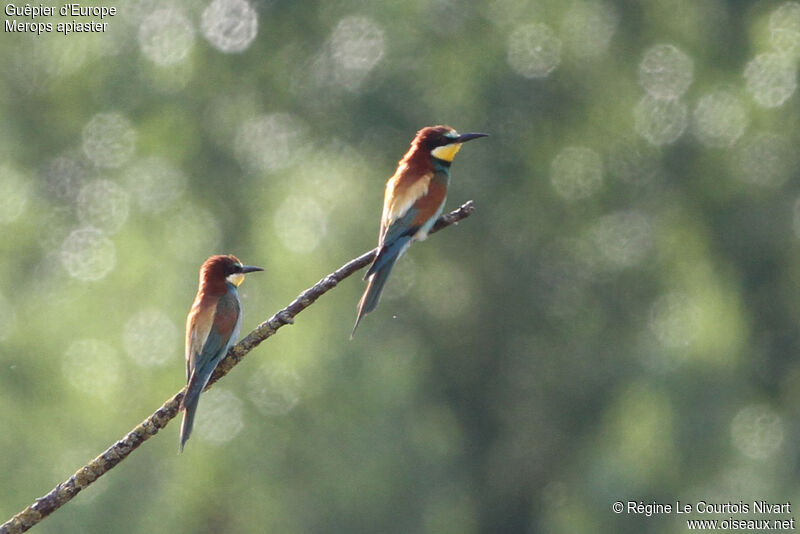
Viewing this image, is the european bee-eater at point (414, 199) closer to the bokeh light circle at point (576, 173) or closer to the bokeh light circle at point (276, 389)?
the bokeh light circle at point (276, 389)

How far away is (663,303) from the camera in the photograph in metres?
12.9

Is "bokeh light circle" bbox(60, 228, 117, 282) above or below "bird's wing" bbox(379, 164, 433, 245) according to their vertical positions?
below

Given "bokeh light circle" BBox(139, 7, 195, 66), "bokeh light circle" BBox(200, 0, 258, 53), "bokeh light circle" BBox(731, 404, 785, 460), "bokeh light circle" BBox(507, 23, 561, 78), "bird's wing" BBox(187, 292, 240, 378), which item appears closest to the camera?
"bird's wing" BBox(187, 292, 240, 378)

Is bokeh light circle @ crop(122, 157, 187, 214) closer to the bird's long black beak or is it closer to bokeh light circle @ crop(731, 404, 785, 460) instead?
bokeh light circle @ crop(731, 404, 785, 460)

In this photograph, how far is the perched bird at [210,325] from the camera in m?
2.98

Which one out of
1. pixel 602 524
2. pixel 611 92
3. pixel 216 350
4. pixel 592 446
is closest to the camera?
pixel 216 350

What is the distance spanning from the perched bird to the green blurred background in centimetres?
543

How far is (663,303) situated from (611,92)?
109 inches

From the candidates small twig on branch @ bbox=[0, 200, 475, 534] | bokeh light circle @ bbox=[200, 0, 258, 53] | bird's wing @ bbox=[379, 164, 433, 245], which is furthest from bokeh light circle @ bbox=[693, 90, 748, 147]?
small twig on branch @ bbox=[0, 200, 475, 534]

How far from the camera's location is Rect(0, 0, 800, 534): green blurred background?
956 centimetres

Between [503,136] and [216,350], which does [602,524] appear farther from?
[216,350]

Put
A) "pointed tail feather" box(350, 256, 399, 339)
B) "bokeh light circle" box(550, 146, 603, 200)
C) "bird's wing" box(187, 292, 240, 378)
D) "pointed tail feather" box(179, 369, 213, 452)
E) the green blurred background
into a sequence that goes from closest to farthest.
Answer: "pointed tail feather" box(179, 369, 213, 452)
"pointed tail feather" box(350, 256, 399, 339)
"bird's wing" box(187, 292, 240, 378)
the green blurred background
"bokeh light circle" box(550, 146, 603, 200)

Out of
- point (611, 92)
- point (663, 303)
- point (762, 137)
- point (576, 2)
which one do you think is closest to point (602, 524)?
point (663, 303)

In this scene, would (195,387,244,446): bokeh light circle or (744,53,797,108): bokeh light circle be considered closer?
(195,387,244,446): bokeh light circle
